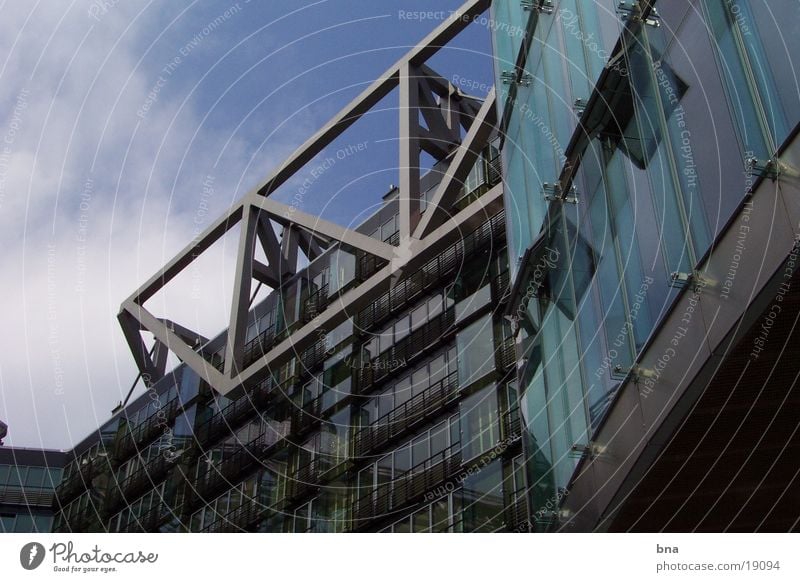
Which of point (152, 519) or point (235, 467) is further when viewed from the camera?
point (152, 519)

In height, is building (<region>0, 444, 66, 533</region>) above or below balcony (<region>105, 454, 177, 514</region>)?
above

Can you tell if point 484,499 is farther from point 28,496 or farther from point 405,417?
point 28,496

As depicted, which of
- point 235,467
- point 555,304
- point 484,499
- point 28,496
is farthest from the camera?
point 28,496

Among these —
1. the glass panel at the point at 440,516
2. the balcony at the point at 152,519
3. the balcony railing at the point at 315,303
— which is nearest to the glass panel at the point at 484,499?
the glass panel at the point at 440,516

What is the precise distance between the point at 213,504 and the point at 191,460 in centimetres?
291

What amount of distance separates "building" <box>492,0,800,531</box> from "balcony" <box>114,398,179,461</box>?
27173 mm

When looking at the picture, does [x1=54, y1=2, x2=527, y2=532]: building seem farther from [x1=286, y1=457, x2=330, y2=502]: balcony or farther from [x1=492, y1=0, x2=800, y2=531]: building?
[x1=492, y1=0, x2=800, y2=531]: building

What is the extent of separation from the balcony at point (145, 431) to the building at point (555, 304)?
20.9ft

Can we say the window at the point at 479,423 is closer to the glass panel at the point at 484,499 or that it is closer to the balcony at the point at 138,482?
the glass panel at the point at 484,499

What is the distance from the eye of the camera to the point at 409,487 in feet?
83.6

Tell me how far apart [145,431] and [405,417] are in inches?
729

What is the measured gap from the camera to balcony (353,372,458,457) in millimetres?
25656

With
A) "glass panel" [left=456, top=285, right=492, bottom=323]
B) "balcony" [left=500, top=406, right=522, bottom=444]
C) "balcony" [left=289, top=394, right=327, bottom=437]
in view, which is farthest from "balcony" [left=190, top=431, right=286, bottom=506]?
"balcony" [left=500, top=406, right=522, bottom=444]

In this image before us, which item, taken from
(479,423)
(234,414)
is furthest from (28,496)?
(479,423)
